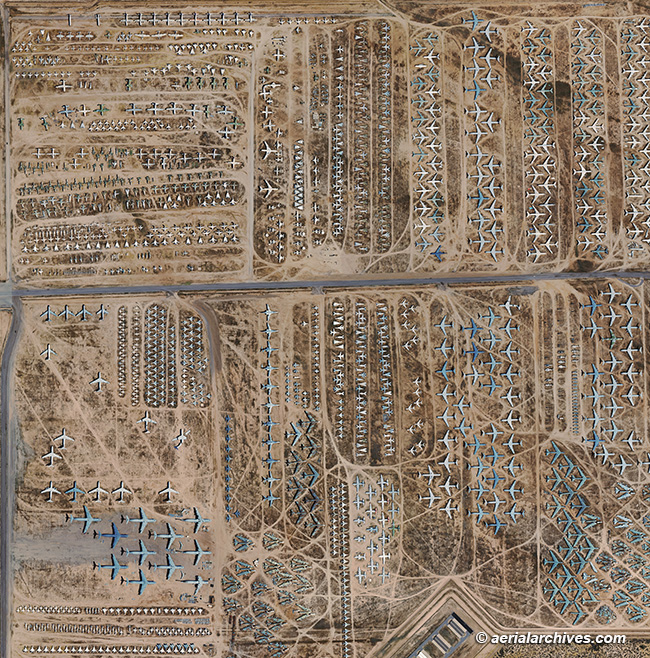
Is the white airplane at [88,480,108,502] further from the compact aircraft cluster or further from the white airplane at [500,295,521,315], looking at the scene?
the white airplane at [500,295,521,315]

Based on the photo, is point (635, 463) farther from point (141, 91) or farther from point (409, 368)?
point (141, 91)

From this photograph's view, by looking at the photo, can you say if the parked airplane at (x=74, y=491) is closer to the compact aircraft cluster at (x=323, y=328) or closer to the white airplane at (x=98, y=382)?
the compact aircraft cluster at (x=323, y=328)

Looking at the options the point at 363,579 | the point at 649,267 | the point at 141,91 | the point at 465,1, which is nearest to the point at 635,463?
the point at 649,267

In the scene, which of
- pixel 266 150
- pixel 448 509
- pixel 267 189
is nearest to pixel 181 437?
pixel 267 189

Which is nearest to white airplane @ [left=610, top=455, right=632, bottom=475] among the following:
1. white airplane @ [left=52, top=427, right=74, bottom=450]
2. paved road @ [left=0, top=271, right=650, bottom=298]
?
paved road @ [left=0, top=271, right=650, bottom=298]

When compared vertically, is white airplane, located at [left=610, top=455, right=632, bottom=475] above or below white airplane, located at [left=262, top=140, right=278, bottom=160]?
below

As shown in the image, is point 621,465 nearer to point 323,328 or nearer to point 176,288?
point 323,328
